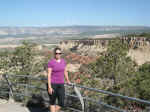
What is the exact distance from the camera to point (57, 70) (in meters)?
5.08

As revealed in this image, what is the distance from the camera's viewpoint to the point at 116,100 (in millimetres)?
8008

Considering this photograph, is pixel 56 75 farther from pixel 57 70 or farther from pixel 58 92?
pixel 58 92

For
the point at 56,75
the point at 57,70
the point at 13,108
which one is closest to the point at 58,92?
the point at 56,75

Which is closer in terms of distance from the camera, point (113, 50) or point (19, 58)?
point (19, 58)

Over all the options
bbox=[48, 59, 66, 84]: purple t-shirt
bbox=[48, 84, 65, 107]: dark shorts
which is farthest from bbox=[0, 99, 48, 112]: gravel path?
bbox=[48, 59, 66, 84]: purple t-shirt

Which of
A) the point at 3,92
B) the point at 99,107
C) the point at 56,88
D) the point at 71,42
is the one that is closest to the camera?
the point at 56,88

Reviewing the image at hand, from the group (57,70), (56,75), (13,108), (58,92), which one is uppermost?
(57,70)

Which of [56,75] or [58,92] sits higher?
[56,75]

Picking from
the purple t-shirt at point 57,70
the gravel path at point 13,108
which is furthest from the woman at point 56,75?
the gravel path at point 13,108

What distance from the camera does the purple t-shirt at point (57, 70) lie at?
5.04 m

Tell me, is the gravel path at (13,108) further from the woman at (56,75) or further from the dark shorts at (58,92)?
the woman at (56,75)

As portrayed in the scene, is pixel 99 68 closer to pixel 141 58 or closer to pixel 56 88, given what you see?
pixel 56 88

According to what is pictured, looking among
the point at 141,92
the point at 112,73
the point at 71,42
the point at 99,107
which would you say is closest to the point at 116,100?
the point at 99,107

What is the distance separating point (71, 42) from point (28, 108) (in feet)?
373
